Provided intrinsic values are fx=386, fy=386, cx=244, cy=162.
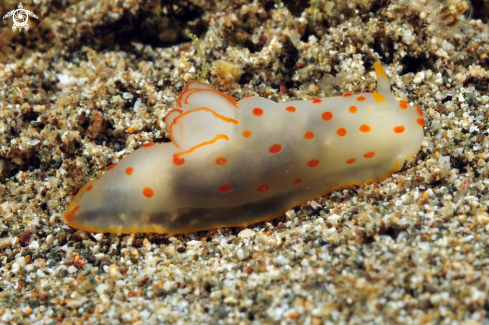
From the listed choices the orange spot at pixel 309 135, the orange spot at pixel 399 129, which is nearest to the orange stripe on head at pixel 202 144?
the orange spot at pixel 309 135

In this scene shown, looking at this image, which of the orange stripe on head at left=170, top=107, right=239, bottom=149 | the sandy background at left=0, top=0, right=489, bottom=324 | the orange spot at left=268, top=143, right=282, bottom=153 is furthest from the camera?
the orange spot at left=268, top=143, right=282, bottom=153

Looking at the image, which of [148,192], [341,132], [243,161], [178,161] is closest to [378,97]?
[341,132]

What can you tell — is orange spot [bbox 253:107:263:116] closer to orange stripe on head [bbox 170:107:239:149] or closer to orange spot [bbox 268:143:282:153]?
orange stripe on head [bbox 170:107:239:149]

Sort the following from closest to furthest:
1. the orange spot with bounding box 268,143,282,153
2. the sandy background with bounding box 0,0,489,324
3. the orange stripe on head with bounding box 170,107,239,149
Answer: the sandy background with bounding box 0,0,489,324, the orange stripe on head with bounding box 170,107,239,149, the orange spot with bounding box 268,143,282,153

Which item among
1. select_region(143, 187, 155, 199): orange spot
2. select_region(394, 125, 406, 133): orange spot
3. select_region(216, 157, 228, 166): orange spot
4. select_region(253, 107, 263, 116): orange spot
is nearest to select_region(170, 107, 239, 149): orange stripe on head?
select_region(253, 107, 263, 116): orange spot

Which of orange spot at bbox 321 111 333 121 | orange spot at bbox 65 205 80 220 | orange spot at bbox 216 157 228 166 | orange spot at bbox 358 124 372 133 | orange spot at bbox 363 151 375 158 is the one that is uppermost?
orange spot at bbox 321 111 333 121

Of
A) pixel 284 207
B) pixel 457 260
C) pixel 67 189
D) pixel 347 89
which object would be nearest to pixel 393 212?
pixel 457 260

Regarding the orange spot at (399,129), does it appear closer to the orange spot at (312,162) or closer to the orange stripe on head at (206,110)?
the orange spot at (312,162)
